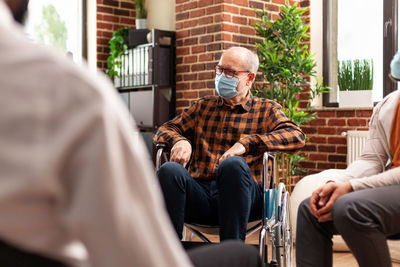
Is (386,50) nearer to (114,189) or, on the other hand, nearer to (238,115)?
(238,115)

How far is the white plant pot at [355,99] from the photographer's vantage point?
14.1ft

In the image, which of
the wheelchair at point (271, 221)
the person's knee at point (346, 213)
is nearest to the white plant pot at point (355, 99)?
the wheelchair at point (271, 221)

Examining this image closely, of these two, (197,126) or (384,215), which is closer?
(384,215)

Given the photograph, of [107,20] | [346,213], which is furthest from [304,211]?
[107,20]

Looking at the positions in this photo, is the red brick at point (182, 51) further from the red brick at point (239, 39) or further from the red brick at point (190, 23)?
the red brick at point (239, 39)

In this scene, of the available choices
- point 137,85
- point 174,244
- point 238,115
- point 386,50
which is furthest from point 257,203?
point 137,85

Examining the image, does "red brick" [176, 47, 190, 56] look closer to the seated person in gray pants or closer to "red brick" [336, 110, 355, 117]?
"red brick" [336, 110, 355, 117]

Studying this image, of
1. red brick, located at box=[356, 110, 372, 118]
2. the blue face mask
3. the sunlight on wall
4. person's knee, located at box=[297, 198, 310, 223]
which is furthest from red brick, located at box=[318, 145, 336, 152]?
person's knee, located at box=[297, 198, 310, 223]

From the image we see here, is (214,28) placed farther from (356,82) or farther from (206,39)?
(356,82)

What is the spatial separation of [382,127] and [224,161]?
26.1 inches

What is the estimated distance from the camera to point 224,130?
267cm

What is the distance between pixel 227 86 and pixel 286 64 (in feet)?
5.33

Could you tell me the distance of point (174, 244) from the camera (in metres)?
0.51

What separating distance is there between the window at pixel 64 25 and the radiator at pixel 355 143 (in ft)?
8.71
